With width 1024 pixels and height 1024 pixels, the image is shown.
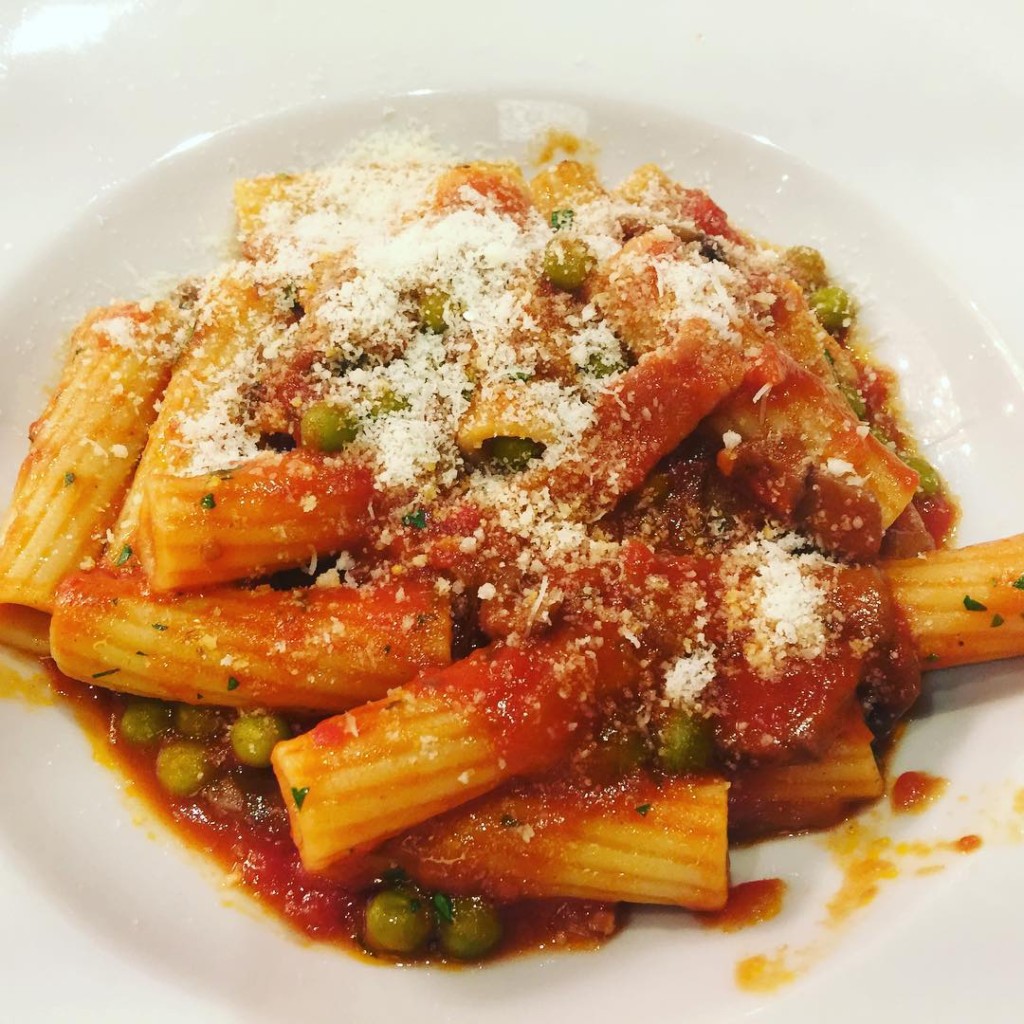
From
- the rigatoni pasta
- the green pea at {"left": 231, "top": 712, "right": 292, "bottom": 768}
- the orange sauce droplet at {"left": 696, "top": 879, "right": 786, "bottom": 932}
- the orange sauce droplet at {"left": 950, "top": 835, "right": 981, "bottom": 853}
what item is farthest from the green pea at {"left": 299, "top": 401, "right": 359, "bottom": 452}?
the orange sauce droplet at {"left": 950, "top": 835, "right": 981, "bottom": 853}

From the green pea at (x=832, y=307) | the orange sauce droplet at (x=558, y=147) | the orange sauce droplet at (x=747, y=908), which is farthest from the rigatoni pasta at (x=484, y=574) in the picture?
the orange sauce droplet at (x=558, y=147)

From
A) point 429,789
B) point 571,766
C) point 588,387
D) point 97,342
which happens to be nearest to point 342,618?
point 429,789

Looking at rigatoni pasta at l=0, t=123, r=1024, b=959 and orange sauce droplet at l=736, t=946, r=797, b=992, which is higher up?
rigatoni pasta at l=0, t=123, r=1024, b=959

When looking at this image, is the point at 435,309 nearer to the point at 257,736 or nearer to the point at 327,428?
the point at 327,428

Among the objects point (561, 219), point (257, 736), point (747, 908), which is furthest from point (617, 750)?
point (561, 219)

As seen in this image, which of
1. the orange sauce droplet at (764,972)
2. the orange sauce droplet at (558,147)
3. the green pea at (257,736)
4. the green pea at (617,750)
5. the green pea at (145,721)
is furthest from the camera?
the orange sauce droplet at (558,147)

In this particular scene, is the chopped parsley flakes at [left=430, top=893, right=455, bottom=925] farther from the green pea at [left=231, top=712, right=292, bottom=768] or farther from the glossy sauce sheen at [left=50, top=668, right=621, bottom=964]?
the green pea at [left=231, top=712, right=292, bottom=768]

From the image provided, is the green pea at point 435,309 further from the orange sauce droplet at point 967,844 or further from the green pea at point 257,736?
the orange sauce droplet at point 967,844

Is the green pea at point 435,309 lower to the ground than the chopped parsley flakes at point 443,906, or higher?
higher
